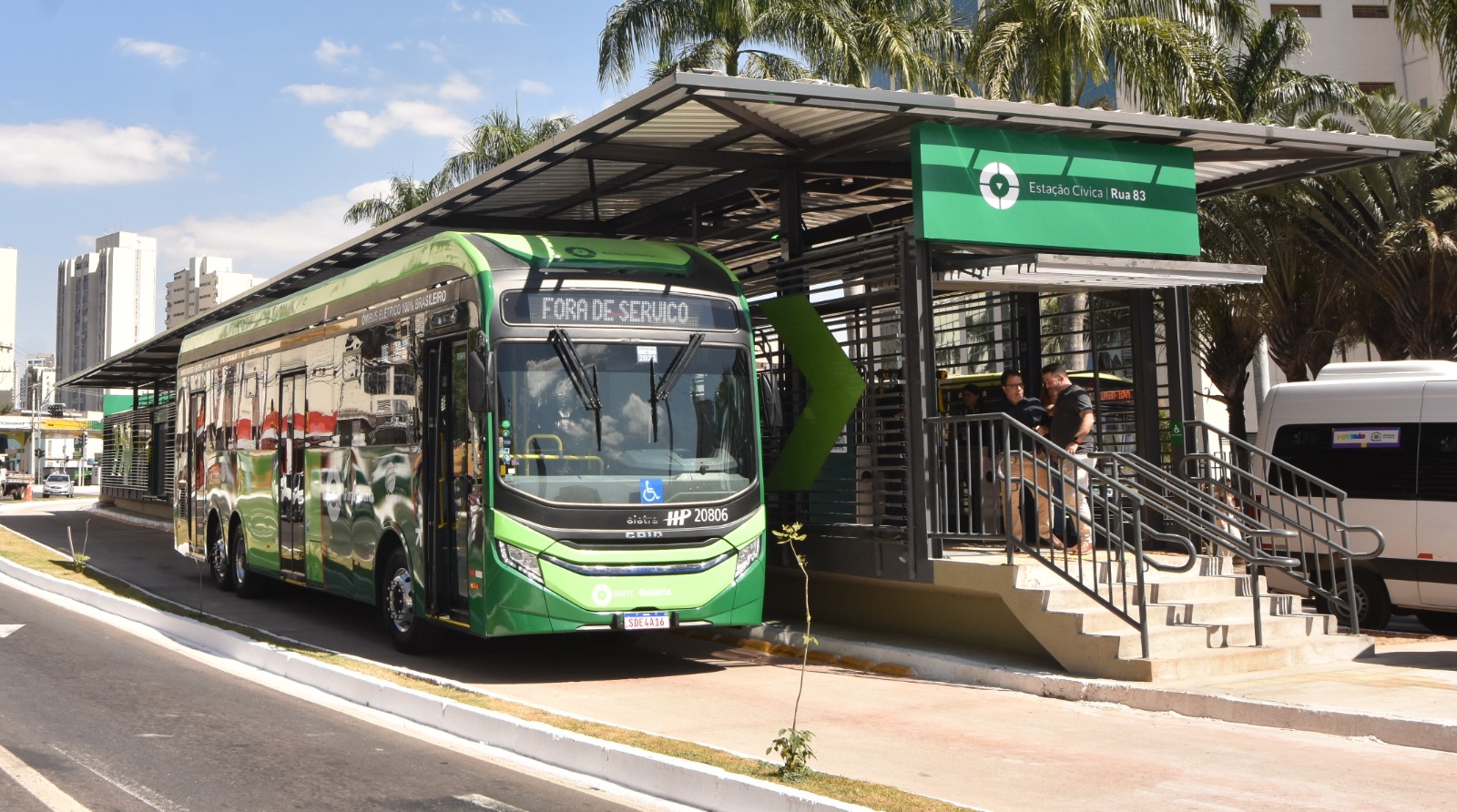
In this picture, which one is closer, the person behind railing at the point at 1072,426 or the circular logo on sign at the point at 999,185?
the person behind railing at the point at 1072,426

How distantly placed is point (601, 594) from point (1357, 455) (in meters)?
8.26

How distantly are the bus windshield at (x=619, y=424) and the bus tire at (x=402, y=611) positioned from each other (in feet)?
7.20

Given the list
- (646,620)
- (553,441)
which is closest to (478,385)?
(553,441)

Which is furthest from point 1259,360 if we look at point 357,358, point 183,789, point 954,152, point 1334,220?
point 183,789

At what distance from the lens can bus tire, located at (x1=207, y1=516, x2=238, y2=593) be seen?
18.5 meters

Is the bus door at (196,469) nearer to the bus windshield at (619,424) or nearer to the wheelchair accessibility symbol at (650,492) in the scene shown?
the bus windshield at (619,424)

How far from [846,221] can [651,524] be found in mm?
6834

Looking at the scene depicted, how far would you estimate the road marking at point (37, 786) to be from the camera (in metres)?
6.82

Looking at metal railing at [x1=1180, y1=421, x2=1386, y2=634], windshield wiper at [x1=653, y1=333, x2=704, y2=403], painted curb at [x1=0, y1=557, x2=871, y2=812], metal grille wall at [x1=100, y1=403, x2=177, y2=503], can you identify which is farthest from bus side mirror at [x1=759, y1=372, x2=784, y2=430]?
metal grille wall at [x1=100, y1=403, x2=177, y2=503]

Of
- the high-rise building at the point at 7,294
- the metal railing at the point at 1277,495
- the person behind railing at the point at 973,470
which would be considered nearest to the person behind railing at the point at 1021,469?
the person behind railing at the point at 973,470

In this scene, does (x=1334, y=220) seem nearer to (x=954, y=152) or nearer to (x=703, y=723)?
(x=954, y=152)

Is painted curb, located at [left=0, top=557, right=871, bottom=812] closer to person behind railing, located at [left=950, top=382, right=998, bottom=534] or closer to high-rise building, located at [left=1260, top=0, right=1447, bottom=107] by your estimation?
person behind railing, located at [left=950, top=382, right=998, bottom=534]

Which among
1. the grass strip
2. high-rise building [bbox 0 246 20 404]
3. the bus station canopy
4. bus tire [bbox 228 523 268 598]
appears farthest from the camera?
high-rise building [bbox 0 246 20 404]

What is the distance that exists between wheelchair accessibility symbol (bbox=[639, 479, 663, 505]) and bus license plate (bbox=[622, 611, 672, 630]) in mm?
864
